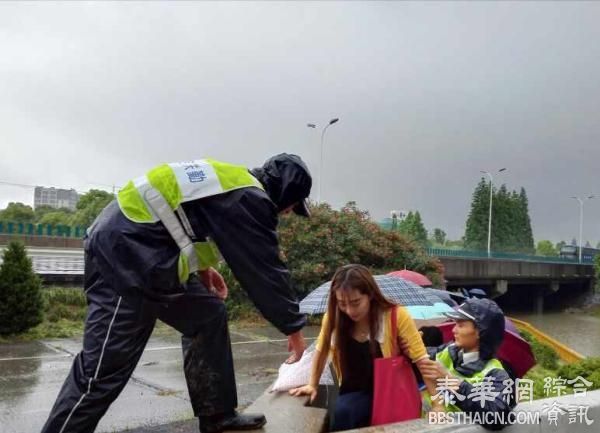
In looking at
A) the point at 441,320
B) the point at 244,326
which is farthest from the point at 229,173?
the point at 244,326

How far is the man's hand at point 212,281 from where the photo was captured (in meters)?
3.43

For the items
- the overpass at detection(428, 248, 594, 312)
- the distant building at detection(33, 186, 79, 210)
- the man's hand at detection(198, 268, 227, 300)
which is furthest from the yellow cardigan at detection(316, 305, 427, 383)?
the distant building at detection(33, 186, 79, 210)

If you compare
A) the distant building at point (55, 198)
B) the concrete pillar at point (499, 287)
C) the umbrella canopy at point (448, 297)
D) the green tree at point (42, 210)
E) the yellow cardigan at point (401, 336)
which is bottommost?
the concrete pillar at point (499, 287)

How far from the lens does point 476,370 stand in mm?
3307

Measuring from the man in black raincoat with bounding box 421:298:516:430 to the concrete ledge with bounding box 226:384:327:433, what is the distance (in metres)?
0.61

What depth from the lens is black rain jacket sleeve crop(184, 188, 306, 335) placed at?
274 cm

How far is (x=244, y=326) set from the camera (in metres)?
11.4

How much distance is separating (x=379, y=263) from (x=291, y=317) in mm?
11503

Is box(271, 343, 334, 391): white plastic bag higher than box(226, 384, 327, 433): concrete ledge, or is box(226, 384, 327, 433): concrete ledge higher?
box(271, 343, 334, 391): white plastic bag

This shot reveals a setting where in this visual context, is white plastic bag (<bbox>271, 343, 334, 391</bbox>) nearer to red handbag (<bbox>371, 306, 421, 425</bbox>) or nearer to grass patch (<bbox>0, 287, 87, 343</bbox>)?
red handbag (<bbox>371, 306, 421, 425</bbox>)

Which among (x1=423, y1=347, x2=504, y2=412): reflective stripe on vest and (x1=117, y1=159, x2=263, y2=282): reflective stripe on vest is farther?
(x1=423, y1=347, x2=504, y2=412): reflective stripe on vest

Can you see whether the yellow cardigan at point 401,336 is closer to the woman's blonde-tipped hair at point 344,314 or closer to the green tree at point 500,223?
the woman's blonde-tipped hair at point 344,314

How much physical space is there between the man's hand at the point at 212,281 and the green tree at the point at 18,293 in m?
6.13

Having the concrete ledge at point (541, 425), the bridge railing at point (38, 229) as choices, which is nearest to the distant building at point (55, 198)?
the bridge railing at point (38, 229)
